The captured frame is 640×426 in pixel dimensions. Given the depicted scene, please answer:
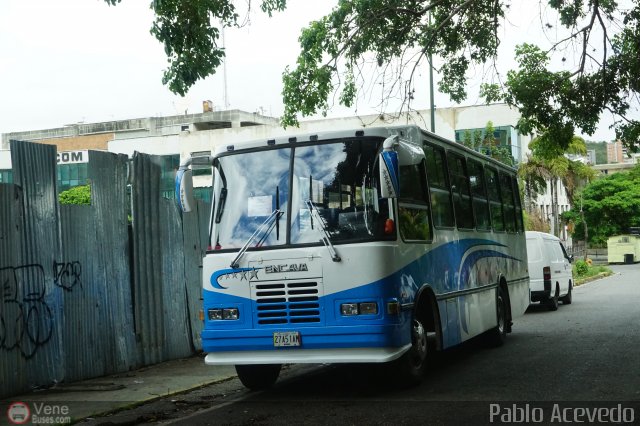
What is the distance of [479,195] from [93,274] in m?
5.96

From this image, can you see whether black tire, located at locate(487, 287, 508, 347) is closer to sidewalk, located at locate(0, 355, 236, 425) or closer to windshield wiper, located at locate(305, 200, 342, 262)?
sidewalk, located at locate(0, 355, 236, 425)

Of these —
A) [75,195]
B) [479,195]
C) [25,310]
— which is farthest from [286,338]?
[75,195]

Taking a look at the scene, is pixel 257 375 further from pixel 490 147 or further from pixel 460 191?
pixel 490 147

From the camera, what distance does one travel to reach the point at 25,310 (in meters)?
9.85

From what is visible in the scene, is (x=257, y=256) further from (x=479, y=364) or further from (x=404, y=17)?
(x=404, y=17)

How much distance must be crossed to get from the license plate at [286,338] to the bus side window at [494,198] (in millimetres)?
5980

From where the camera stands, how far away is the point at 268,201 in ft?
30.0

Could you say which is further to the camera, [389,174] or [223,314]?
[223,314]

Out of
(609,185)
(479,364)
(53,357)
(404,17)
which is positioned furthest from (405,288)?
(609,185)

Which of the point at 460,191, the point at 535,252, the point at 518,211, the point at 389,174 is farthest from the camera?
the point at 535,252

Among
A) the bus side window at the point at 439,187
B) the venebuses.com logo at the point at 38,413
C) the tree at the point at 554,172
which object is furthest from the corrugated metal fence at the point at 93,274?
the tree at the point at 554,172

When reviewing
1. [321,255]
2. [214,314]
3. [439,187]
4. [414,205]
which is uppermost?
[439,187]

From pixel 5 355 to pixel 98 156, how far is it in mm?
3048

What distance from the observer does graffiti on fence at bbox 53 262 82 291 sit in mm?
10430
